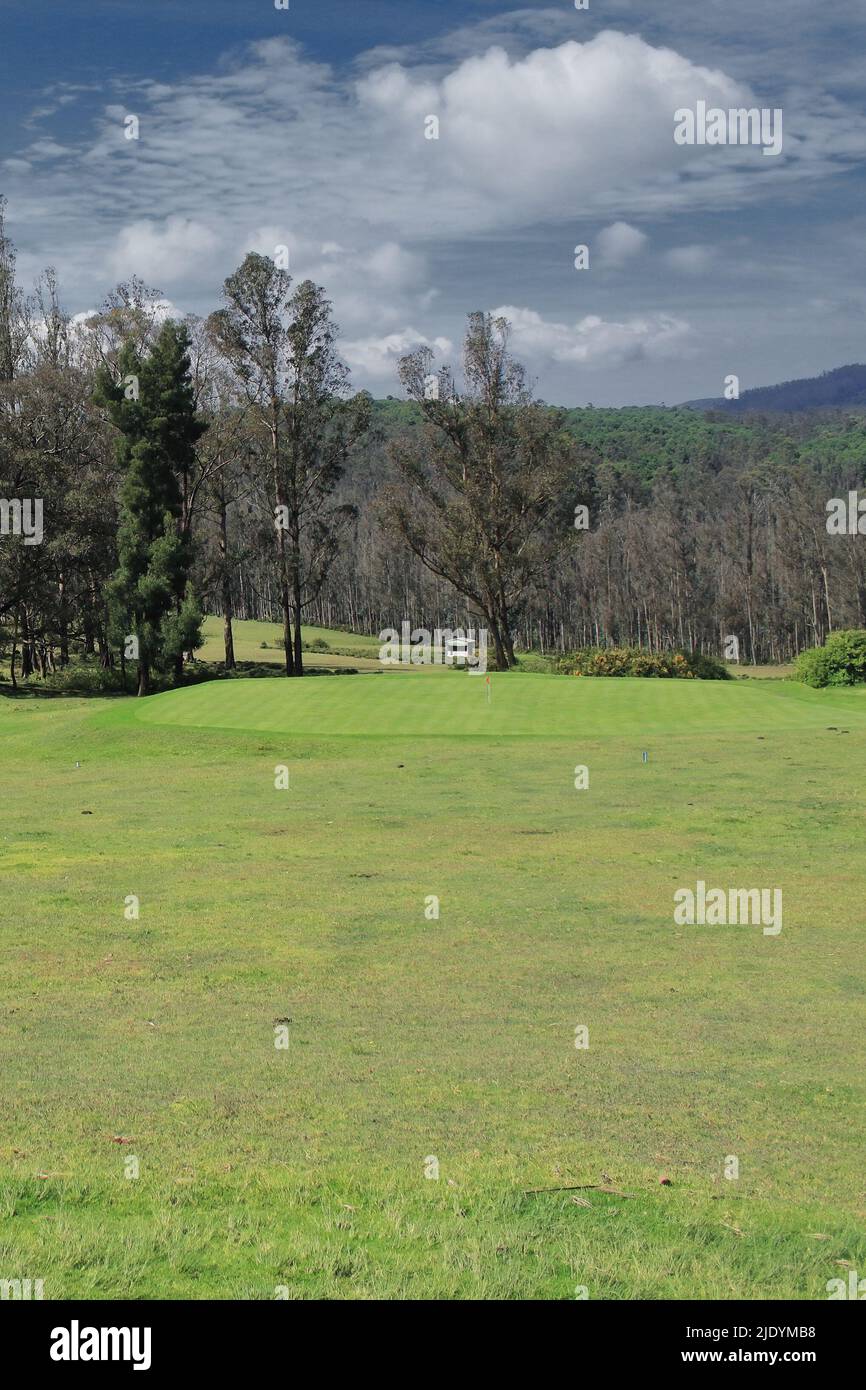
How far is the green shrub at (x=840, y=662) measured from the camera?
165ft

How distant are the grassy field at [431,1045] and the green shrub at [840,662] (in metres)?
23.7

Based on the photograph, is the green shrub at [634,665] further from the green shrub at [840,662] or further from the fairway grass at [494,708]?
the fairway grass at [494,708]

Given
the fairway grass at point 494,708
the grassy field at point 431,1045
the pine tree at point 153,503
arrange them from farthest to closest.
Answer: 1. the pine tree at point 153,503
2. the fairway grass at point 494,708
3. the grassy field at point 431,1045

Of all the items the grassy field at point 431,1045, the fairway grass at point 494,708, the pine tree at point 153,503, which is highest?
the pine tree at point 153,503

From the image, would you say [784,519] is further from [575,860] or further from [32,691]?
[575,860]

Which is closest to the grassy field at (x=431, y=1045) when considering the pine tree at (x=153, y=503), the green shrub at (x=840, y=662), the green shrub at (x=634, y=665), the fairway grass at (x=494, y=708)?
the fairway grass at (x=494, y=708)

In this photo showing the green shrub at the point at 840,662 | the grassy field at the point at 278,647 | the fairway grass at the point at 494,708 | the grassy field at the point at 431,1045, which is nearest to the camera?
the grassy field at the point at 431,1045

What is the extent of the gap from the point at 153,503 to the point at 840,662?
1272 inches

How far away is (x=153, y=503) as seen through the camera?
201ft

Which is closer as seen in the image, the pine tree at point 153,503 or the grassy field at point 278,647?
the pine tree at point 153,503

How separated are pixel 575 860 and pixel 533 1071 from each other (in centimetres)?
983

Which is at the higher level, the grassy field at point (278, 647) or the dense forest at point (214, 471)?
the dense forest at point (214, 471)

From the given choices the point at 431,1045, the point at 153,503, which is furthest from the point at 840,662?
the point at 431,1045

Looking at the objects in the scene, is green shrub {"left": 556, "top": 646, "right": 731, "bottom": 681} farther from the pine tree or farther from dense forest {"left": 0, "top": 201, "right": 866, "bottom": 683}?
the pine tree
